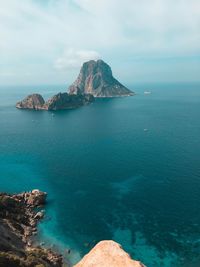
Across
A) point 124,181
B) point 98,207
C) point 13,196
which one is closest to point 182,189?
point 124,181

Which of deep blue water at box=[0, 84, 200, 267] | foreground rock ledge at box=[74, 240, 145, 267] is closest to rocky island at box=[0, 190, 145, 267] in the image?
foreground rock ledge at box=[74, 240, 145, 267]

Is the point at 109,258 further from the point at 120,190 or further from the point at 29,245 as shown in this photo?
the point at 120,190

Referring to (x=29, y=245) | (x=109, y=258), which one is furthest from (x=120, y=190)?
(x=109, y=258)

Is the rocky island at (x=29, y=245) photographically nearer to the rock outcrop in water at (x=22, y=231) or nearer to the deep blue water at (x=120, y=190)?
the rock outcrop in water at (x=22, y=231)

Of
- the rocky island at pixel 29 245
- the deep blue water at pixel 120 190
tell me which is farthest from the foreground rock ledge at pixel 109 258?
the deep blue water at pixel 120 190

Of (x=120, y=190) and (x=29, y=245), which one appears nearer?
(x=29, y=245)

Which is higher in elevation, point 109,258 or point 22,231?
point 109,258
